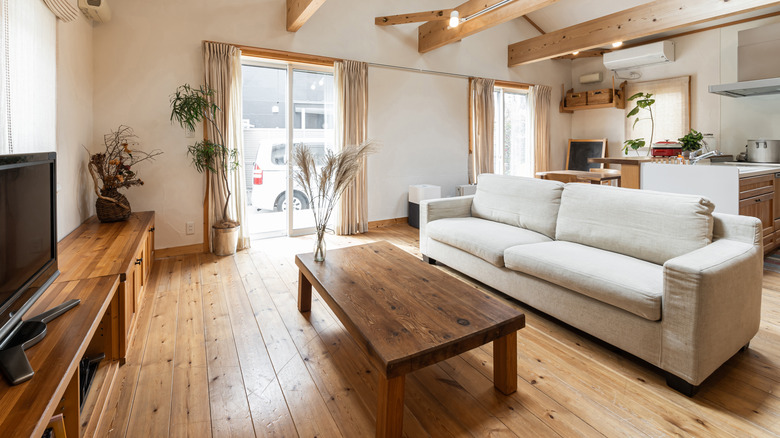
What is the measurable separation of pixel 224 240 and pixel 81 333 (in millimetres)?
2640

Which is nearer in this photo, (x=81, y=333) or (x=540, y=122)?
(x=81, y=333)

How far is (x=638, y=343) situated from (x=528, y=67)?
5784 mm

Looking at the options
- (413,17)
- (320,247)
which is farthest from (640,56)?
(320,247)

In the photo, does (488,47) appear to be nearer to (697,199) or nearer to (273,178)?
(273,178)

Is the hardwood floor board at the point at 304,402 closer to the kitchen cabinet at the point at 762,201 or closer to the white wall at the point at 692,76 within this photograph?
the kitchen cabinet at the point at 762,201

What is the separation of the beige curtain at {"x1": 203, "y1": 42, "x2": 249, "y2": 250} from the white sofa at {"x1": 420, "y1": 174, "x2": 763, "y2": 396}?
2266mm

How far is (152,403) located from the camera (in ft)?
5.33

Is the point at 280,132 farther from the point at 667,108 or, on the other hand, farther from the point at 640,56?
the point at 667,108

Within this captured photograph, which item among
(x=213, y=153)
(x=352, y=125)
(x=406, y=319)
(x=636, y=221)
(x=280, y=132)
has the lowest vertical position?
(x=406, y=319)

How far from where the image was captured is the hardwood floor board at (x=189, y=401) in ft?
4.91

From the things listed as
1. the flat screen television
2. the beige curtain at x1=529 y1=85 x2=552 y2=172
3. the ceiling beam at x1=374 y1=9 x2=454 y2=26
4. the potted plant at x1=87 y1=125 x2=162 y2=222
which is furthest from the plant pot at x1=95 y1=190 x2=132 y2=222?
→ the beige curtain at x1=529 y1=85 x2=552 y2=172

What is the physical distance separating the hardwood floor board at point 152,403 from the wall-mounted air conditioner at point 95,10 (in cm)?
286

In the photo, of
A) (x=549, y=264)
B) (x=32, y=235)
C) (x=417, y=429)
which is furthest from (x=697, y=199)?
(x=32, y=235)

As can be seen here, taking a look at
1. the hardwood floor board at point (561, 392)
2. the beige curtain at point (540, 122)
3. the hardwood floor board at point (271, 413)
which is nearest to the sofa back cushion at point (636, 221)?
the hardwood floor board at point (561, 392)
